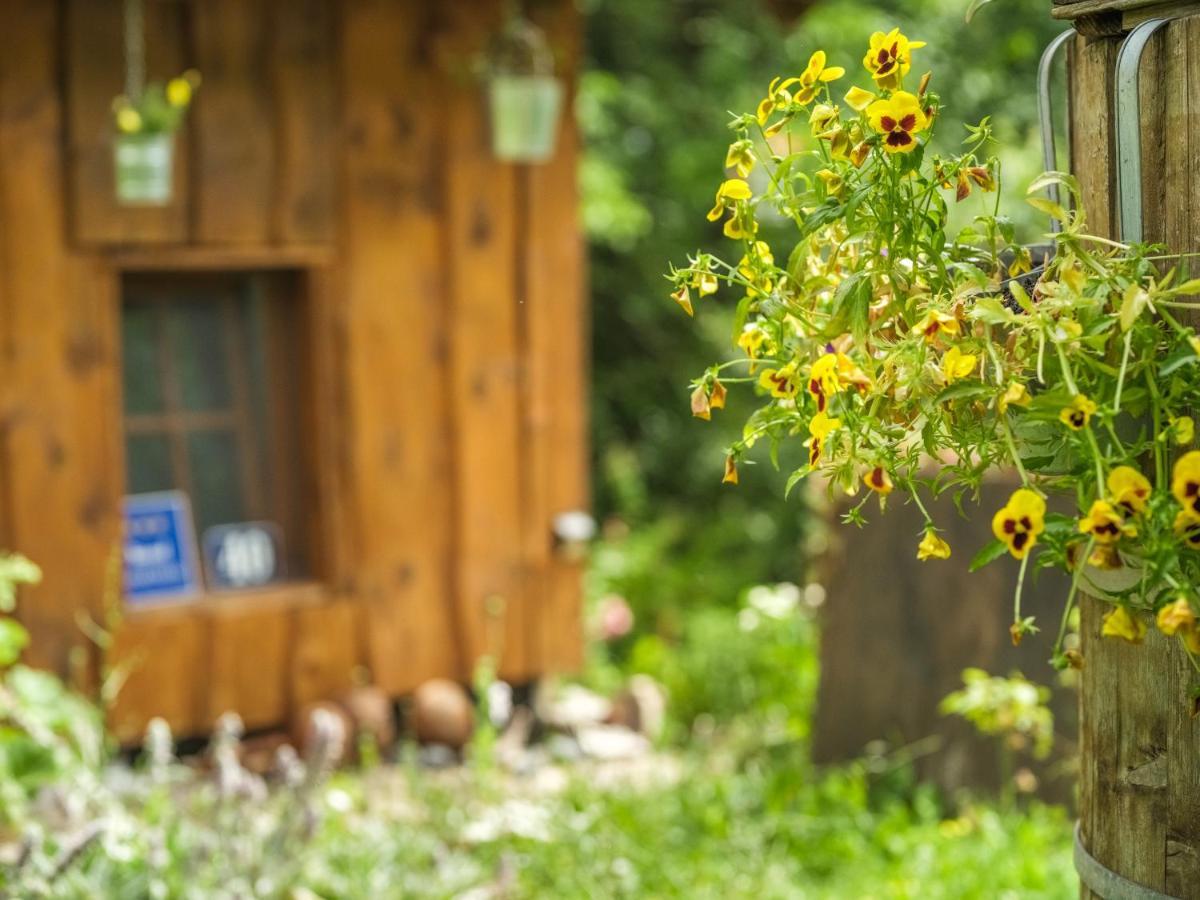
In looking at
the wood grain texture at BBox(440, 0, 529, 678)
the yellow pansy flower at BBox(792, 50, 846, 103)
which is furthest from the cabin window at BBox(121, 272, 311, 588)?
the yellow pansy flower at BBox(792, 50, 846, 103)

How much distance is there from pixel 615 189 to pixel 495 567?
2.67 m

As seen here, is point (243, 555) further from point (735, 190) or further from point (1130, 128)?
point (1130, 128)

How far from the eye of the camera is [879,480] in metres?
1.58

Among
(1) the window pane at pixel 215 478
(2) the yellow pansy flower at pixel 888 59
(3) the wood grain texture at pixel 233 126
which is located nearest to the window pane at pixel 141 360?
(1) the window pane at pixel 215 478

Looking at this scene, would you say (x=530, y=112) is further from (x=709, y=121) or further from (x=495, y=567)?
(x=709, y=121)

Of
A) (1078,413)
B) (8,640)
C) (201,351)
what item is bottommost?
(8,640)

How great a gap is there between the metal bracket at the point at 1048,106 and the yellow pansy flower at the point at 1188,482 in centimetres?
51

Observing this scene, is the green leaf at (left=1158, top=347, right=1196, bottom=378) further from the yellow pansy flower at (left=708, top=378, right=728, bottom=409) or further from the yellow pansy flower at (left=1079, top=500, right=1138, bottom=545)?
the yellow pansy flower at (left=708, top=378, right=728, bottom=409)

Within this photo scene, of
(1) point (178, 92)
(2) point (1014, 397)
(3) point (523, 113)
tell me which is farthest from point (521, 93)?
(2) point (1014, 397)

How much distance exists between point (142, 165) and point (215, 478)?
1.17m

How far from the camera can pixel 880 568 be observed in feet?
14.8

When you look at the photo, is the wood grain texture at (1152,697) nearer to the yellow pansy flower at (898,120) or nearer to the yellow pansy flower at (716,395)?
the yellow pansy flower at (898,120)

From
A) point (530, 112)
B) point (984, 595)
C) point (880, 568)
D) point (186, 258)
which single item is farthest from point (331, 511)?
point (984, 595)

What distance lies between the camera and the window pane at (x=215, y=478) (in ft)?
16.4
